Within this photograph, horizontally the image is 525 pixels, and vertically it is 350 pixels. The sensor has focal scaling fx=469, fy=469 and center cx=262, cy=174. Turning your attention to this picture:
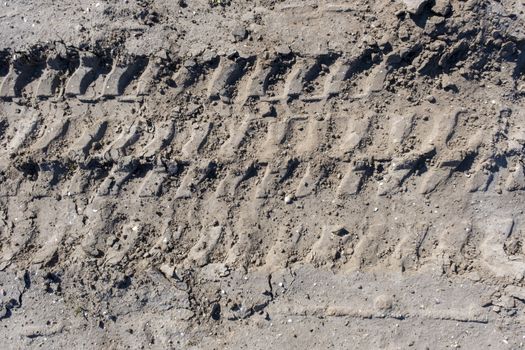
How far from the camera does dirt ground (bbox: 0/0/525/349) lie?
3.62m

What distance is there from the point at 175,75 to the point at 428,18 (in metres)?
2.09

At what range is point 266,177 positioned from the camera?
378 cm

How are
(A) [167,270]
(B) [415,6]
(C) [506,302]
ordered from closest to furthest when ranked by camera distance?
(C) [506,302], (B) [415,6], (A) [167,270]

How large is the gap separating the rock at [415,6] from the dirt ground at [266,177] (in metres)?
0.02

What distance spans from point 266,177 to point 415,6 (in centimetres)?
177

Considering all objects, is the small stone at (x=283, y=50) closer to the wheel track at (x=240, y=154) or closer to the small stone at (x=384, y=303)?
the wheel track at (x=240, y=154)

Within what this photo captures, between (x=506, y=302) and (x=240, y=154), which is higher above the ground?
(x=240, y=154)

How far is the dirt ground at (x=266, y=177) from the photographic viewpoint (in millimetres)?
3619

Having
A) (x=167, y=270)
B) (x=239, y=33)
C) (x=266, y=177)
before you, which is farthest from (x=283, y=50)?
(x=167, y=270)

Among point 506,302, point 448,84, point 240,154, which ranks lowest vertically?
point 506,302

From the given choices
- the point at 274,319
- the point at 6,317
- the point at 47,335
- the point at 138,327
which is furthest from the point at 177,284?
the point at 6,317

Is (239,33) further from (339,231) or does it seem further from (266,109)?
(339,231)

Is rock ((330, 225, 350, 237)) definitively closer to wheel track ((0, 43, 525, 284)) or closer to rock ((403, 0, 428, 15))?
wheel track ((0, 43, 525, 284))

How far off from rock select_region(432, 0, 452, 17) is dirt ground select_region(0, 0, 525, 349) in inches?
0.7
